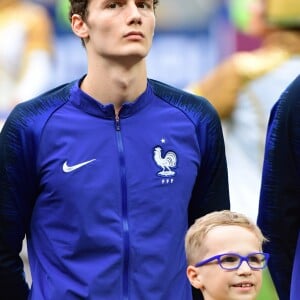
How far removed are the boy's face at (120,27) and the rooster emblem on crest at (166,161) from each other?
0.31 m

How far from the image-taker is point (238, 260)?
12.1ft

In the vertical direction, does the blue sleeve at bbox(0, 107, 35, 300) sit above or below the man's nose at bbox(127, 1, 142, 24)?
below

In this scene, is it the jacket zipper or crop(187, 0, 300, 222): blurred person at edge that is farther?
crop(187, 0, 300, 222): blurred person at edge

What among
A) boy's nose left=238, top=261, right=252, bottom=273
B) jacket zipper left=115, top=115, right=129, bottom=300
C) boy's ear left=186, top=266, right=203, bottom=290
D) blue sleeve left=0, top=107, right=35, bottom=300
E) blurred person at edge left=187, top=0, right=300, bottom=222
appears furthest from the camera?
blurred person at edge left=187, top=0, right=300, bottom=222

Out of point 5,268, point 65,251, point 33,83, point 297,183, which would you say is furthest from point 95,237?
point 33,83

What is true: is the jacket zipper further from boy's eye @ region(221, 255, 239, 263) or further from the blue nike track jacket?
boy's eye @ region(221, 255, 239, 263)

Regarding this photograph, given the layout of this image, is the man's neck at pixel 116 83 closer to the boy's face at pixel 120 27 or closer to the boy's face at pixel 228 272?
the boy's face at pixel 120 27

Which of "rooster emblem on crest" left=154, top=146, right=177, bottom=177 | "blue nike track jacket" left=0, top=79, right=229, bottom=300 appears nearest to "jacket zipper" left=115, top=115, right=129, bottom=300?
"blue nike track jacket" left=0, top=79, right=229, bottom=300

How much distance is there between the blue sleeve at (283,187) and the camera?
14.4 feet

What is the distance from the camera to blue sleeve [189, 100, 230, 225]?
4391 millimetres

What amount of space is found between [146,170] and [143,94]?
0.86 feet

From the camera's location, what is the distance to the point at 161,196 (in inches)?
166

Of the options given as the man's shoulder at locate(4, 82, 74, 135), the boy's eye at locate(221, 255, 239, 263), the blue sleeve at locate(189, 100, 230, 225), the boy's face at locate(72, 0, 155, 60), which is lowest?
the boy's eye at locate(221, 255, 239, 263)

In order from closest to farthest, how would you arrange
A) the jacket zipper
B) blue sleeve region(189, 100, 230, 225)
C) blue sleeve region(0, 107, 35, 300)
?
the jacket zipper < blue sleeve region(0, 107, 35, 300) < blue sleeve region(189, 100, 230, 225)
